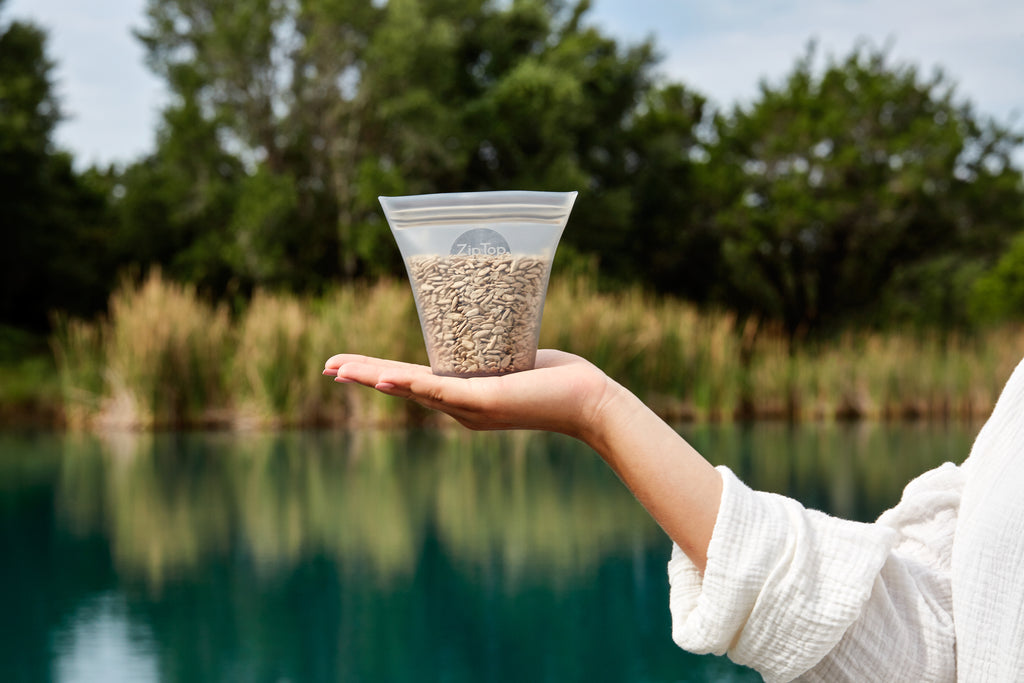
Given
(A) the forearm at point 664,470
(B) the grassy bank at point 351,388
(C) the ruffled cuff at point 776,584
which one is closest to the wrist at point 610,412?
(A) the forearm at point 664,470

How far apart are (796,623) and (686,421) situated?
8.11 m

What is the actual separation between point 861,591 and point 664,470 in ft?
0.70

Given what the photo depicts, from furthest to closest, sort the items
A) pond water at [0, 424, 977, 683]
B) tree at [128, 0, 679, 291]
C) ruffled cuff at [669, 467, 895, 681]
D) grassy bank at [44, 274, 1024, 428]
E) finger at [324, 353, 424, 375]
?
tree at [128, 0, 679, 291] → grassy bank at [44, 274, 1024, 428] → pond water at [0, 424, 977, 683] → finger at [324, 353, 424, 375] → ruffled cuff at [669, 467, 895, 681]

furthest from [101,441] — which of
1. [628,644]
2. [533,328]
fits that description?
[533,328]

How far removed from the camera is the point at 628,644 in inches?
113

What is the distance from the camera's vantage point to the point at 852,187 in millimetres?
16000

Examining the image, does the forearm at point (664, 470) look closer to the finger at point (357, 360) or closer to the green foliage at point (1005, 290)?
the finger at point (357, 360)

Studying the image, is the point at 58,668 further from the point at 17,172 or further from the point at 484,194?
the point at 17,172

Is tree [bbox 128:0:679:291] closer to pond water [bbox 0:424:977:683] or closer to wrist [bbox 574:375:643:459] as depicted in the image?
pond water [bbox 0:424:977:683]

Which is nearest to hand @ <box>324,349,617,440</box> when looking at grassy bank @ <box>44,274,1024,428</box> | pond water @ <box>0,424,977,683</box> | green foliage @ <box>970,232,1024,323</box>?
pond water @ <box>0,424,977,683</box>

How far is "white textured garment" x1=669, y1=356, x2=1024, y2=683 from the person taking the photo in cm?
96

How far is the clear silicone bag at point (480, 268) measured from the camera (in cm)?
117

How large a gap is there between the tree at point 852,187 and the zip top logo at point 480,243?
49.9 feet

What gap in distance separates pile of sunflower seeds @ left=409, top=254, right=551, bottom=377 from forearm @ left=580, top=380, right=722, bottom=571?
0.70 ft
